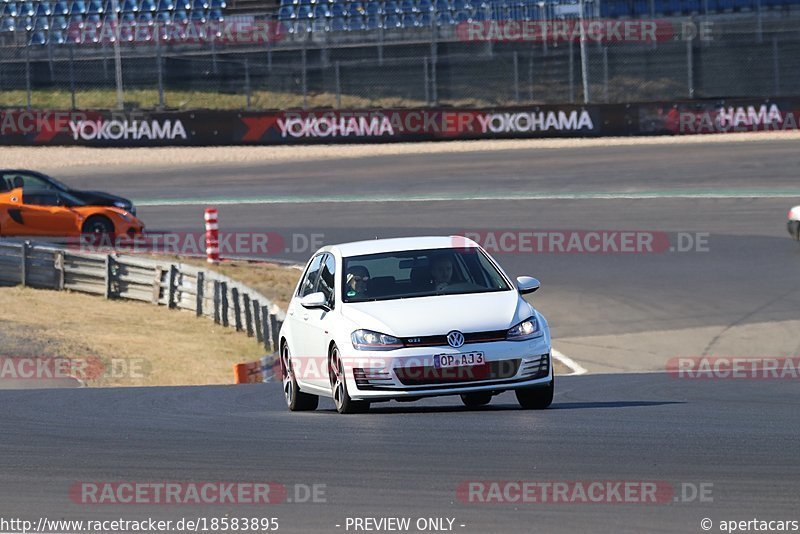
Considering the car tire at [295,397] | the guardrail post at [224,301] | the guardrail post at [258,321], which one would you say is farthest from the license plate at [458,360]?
the guardrail post at [224,301]

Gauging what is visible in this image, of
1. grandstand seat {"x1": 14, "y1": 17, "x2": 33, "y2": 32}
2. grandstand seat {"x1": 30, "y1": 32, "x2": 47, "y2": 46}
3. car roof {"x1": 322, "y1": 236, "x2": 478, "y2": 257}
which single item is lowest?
car roof {"x1": 322, "y1": 236, "x2": 478, "y2": 257}

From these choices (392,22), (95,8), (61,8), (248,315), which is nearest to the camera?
(248,315)

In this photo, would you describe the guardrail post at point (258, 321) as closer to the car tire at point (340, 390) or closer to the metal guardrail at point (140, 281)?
the metal guardrail at point (140, 281)

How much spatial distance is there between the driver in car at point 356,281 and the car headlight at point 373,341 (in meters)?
0.62

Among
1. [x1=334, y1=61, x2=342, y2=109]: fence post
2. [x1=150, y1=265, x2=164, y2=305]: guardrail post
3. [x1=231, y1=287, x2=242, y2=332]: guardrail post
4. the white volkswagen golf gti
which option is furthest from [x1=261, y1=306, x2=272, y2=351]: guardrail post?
[x1=334, y1=61, x2=342, y2=109]: fence post

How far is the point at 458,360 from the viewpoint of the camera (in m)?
9.35

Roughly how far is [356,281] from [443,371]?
4.25ft

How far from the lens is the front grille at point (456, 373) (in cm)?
938

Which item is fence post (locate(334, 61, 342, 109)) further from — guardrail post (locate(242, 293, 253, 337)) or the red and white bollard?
guardrail post (locate(242, 293, 253, 337))

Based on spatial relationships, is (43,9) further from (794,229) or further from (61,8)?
(794,229)

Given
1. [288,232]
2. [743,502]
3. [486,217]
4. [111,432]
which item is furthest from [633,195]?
[743,502]

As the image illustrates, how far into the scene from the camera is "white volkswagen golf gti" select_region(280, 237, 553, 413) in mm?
9406

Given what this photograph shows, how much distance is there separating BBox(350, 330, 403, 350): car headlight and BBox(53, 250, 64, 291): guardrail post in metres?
17.3

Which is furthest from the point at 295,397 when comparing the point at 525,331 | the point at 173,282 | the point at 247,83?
the point at 247,83
